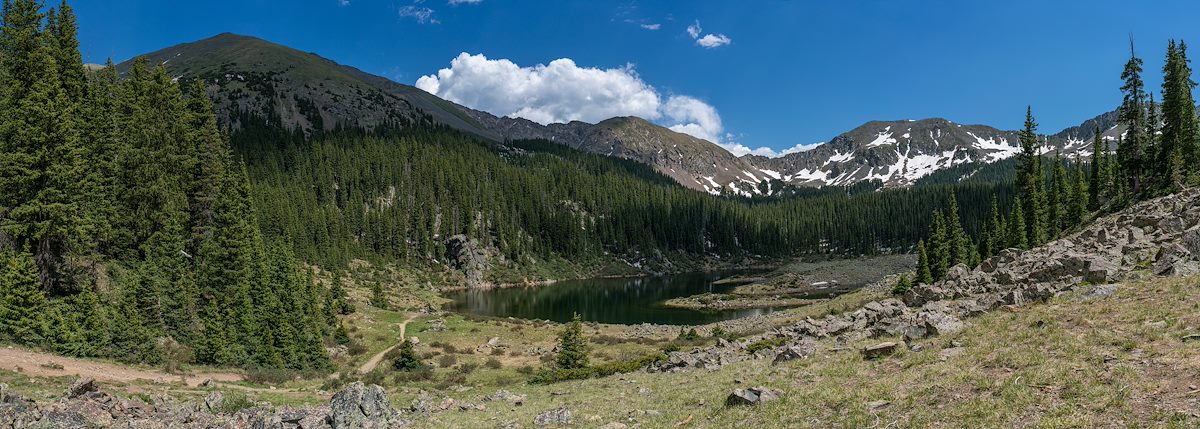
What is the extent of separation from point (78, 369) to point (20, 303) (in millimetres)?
6951

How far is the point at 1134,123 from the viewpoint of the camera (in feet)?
225

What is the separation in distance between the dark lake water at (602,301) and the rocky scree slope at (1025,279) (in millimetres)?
46014

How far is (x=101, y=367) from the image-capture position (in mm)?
25625

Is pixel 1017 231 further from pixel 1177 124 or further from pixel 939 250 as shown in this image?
pixel 1177 124

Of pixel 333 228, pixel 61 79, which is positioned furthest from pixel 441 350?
pixel 333 228

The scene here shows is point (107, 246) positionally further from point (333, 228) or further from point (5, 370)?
point (333, 228)

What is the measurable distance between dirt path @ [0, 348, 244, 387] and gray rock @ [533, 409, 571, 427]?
697 inches

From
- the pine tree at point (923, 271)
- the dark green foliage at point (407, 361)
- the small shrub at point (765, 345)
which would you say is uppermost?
the pine tree at point (923, 271)

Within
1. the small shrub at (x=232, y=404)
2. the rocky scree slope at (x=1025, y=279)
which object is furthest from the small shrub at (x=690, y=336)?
the small shrub at (x=232, y=404)

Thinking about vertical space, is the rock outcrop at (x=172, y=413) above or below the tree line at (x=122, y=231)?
below

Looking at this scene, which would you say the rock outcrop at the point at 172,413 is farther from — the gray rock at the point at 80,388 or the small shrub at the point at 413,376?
the small shrub at the point at 413,376

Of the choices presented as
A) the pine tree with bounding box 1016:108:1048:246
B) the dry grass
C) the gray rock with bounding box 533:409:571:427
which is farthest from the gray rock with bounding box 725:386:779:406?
the pine tree with bounding box 1016:108:1048:246

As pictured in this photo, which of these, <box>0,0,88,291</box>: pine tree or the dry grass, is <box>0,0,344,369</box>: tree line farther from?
the dry grass

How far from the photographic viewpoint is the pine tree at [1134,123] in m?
66.0
